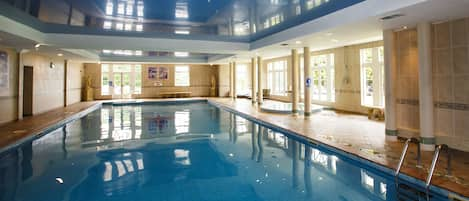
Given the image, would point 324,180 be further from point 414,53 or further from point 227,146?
point 414,53

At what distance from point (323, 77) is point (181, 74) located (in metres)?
11.1

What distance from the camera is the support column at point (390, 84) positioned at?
5.52 m

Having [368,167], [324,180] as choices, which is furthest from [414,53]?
[324,180]

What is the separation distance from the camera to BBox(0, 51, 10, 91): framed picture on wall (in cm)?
791

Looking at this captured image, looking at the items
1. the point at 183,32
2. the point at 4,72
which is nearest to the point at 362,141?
the point at 183,32

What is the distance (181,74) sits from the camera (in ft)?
64.2

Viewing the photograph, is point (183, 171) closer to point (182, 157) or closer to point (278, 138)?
point (182, 157)

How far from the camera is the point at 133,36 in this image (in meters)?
8.88

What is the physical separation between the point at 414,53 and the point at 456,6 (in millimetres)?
1664

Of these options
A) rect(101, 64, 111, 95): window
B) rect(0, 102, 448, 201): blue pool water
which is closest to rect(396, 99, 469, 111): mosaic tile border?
rect(0, 102, 448, 201): blue pool water

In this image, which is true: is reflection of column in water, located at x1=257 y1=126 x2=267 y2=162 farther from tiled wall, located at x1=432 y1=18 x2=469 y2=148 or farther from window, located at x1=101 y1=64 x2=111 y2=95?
window, located at x1=101 y1=64 x2=111 y2=95

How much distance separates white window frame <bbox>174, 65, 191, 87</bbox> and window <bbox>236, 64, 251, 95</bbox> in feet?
12.3

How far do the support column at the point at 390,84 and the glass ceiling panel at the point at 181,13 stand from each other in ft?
4.10

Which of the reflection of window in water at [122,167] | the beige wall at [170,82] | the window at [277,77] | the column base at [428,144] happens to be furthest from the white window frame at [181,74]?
the column base at [428,144]
